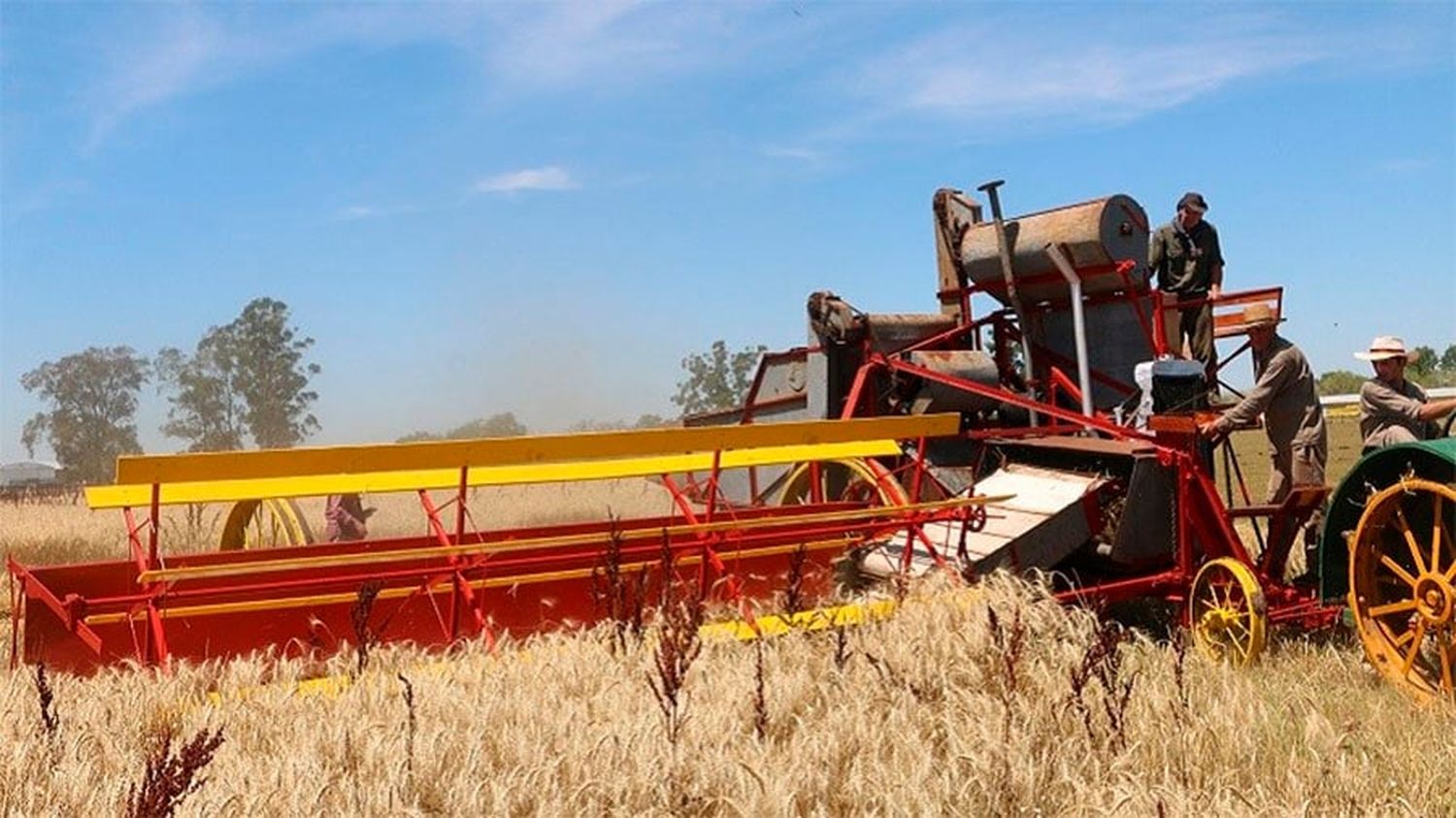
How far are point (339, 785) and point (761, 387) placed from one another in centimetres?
623

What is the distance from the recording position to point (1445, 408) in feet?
16.0

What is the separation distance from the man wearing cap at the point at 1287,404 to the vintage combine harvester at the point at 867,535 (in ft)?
0.95

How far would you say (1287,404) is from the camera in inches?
234

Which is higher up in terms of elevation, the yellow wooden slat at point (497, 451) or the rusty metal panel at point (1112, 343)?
the rusty metal panel at point (1112, 343)

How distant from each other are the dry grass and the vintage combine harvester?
13.8 inches

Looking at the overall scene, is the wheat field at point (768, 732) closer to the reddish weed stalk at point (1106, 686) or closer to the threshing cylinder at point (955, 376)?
the reddish weed stalk at point (1106, 686)

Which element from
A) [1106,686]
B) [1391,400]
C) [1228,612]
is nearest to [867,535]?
[1228,612]

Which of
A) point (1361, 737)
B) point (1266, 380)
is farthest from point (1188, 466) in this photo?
point (1361, 737)

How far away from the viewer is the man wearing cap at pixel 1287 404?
5.79m

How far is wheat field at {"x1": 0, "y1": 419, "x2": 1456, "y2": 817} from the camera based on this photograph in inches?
117

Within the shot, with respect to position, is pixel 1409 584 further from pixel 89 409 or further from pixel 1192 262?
pixel 89 409

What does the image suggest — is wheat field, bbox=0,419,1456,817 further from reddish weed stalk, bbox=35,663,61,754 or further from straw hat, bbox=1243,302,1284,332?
straw hat, bbox=1243,302,1284,332

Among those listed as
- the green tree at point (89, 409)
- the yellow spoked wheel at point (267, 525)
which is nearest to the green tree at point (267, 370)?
the green tree at point (89, 409)

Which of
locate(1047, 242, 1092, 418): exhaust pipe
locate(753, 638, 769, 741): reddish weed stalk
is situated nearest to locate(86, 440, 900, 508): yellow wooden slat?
locate(1047, 242, 1092, 418): exhaust pipe
